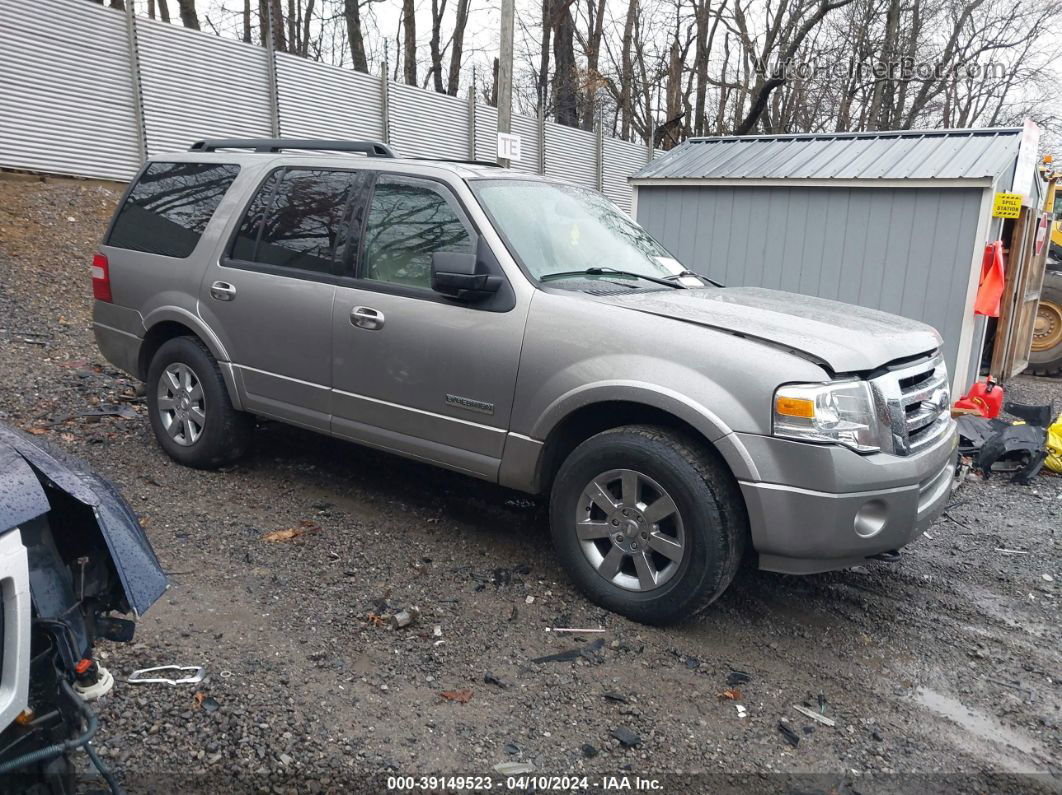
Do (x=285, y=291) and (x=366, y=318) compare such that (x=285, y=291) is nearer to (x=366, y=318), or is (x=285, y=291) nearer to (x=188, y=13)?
(x=366, y=318)

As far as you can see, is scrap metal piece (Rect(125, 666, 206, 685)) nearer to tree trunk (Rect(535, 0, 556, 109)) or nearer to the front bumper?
the front bumper

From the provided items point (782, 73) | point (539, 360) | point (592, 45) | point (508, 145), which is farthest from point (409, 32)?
point (539, 360)

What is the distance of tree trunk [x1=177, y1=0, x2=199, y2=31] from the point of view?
744 inches

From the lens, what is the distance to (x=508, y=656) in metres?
3.54

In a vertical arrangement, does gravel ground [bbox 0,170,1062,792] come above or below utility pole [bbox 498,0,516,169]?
below

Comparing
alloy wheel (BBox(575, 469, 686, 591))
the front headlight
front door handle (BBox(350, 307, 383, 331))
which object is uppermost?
front door handle (BBox(350, 307, 383, 331))

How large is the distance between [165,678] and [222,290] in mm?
2571

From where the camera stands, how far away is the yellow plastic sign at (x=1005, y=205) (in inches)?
303

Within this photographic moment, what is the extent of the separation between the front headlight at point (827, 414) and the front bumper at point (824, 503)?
48 mm

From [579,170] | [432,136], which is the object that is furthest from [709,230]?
[579,170]

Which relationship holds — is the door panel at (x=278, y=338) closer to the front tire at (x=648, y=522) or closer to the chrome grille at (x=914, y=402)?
the front tire at (x=648, y=522)

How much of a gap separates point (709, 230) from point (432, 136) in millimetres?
9204

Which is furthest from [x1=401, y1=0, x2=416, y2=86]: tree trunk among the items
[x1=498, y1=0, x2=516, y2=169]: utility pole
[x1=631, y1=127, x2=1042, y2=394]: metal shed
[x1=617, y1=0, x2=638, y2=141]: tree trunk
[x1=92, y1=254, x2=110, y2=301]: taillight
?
[x1=92, y1=254, x2=110, y2=301]: taillight

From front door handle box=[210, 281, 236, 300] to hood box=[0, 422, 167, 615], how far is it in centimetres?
281
